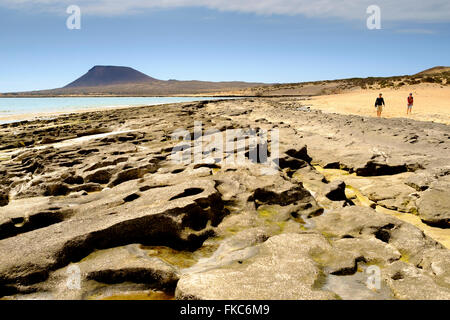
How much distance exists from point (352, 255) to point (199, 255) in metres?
2.02

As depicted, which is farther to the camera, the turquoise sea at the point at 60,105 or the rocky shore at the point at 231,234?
the turquoise sea at the point at 60,105

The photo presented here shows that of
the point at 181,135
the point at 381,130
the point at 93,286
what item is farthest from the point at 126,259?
the point at 381,130

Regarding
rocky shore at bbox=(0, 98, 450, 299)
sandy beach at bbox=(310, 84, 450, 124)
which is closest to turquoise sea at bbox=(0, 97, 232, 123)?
sandy beach at bbox=(310, 84, 450, 124)

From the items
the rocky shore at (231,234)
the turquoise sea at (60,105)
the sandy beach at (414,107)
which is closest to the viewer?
the rocky shore at (231,234)

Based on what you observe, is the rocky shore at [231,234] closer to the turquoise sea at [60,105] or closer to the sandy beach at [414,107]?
the sandy beach at [414,107]

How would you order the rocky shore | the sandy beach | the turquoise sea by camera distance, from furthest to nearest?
the turquoise sea, the sandy beach, the rocky shore

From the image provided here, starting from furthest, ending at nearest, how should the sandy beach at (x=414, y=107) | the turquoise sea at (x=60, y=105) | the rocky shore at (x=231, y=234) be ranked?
1. the turquoise sea at (x=60, y=105)
2. the sandy beach at (x=414, y=107)
3. the rocky shore at (x=231, y=234)

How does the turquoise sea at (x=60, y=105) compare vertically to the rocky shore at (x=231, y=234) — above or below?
above

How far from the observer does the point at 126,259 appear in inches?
163

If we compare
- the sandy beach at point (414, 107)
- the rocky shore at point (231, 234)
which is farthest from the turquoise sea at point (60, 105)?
the rocky shore at point (231, 234)

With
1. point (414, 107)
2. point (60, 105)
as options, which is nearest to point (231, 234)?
point (414, 107)

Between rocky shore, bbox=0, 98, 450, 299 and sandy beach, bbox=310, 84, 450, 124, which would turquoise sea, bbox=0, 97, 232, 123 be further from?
rocky shore, bbox=0, 98, 450, 299

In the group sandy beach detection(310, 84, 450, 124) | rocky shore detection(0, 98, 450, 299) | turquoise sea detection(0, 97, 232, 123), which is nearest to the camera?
rocky shore detection(0, 98, 450, 299)

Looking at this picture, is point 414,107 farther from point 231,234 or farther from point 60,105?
point 60,105
